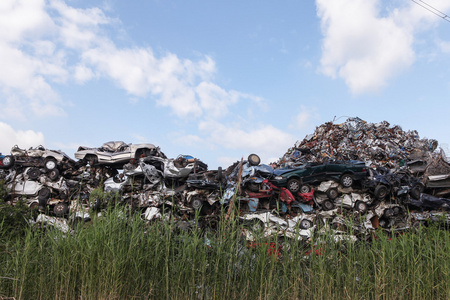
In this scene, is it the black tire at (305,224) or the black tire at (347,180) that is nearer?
the black tire at (305,224)

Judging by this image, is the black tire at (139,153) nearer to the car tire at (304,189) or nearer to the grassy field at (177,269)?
the car tire at (304,189)

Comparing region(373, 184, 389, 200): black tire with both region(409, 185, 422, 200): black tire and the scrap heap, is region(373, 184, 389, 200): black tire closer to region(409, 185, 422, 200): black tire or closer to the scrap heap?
region(409, 185, 422, 200): black tire

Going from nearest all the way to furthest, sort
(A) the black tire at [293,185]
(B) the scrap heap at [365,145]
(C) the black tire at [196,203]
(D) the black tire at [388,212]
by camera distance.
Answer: (C) the black tire at [196,203] < (A) the black tire at [293,185] < (D) the black tire at [388,212] < (B) the scrap heap at [365,145]

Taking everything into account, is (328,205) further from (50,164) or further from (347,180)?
(50,164)

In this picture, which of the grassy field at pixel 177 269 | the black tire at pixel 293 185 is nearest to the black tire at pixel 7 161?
the grassy field at pixel 177 269

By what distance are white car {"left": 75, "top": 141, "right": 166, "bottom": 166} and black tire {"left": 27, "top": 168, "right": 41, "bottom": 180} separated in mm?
1699

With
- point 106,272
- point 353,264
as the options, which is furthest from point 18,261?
point 353,264

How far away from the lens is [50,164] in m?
14.9

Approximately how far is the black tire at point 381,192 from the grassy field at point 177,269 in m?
8.70

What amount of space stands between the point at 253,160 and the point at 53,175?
872 centimetres

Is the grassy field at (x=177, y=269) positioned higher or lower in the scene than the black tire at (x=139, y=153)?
lower

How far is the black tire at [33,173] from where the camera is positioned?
1466cm

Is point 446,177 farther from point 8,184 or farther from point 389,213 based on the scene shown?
point 8,184

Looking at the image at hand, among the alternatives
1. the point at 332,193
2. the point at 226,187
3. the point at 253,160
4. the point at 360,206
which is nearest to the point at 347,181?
the point at 332,193
